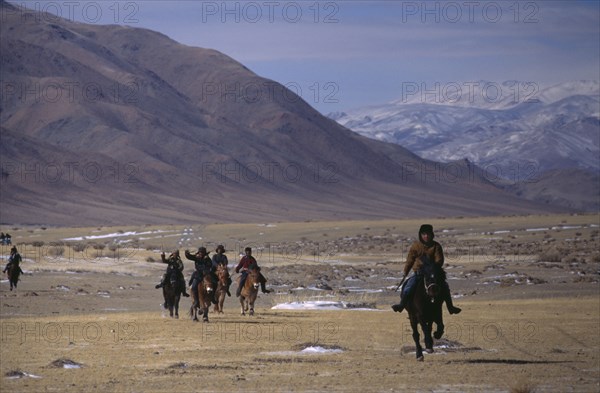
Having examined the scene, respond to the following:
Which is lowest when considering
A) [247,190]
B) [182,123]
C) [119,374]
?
[119,374]

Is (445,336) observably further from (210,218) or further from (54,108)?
(54,108)

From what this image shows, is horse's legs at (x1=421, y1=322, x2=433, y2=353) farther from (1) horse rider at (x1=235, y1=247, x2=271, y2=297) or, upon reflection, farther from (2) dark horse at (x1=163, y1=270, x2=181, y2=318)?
(1) horse rider at (x1=235, y1=247, x2=271, y2=297)

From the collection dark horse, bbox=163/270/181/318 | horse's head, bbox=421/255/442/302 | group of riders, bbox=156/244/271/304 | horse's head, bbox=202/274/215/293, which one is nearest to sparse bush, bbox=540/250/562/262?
group of riders, bbox=156/244/271/304

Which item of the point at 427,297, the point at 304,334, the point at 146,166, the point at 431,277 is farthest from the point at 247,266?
the point at 146,166

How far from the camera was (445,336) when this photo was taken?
848 inches

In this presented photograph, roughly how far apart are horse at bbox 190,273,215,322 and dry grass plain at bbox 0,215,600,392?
23.9 inches

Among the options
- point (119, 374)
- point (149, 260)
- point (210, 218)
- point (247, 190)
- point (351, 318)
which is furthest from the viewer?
point (247, 190)

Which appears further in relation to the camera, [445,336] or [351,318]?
[351,318]

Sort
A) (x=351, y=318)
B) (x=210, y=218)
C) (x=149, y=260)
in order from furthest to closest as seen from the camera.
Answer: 1. (x=210, y=218)
2. (x=149, y=260)
3. (x=351, y=318)

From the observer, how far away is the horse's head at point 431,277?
1634cm

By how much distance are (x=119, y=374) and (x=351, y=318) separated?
11.2 m

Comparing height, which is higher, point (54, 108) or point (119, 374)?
point (54, 108)

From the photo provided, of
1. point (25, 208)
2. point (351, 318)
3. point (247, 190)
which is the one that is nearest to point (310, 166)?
point (247, 190)

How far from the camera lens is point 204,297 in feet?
81.2
